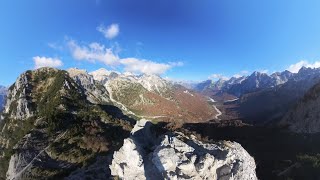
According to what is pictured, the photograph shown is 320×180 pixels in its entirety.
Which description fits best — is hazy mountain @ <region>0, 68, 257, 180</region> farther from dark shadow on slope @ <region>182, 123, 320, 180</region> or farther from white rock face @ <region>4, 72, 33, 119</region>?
dark shadow on slope @ <region>182, 123, 320, 180</region>

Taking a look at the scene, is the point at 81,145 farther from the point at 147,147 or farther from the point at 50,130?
the point at 147,147

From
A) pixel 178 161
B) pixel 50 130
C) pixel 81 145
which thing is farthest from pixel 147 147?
pixel 50 130

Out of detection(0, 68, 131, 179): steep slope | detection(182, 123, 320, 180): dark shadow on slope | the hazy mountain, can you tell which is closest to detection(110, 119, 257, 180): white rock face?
the hazy mountain

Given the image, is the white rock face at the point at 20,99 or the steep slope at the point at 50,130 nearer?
the steep slope at the point at 50,130

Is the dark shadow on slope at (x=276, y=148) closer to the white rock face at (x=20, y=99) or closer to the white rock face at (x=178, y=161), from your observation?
the white rock face at (x=178, y=161)

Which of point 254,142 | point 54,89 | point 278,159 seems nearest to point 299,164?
point 278,159

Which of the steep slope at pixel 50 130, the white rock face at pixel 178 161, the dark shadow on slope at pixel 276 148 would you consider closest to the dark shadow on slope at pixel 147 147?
the white rock face at pixel 178 161

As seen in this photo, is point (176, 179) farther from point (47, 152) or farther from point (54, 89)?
point (54, 89)
